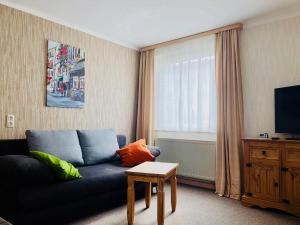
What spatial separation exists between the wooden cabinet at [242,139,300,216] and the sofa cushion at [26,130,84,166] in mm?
2062

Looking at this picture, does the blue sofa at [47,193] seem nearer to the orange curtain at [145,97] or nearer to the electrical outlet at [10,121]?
the electrical outlet at [10,121]

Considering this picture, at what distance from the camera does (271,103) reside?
309cm

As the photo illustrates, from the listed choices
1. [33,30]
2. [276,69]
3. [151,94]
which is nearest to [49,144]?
[33,30]

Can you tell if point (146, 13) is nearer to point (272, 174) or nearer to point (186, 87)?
point (186, 87)

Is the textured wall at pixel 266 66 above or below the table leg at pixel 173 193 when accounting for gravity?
above

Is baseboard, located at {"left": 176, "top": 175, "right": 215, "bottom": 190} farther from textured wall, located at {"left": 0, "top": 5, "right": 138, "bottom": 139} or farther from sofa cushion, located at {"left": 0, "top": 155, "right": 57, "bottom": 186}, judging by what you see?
sofa cushion, located at {"left": 0, "top": 155, "right": 57, "bottom": 186}

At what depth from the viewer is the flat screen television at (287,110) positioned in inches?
108

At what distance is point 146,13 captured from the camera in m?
3.07

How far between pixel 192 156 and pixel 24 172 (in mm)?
2493

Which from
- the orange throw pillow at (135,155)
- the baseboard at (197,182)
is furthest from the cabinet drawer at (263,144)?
the orange throw pillow at (135,155)

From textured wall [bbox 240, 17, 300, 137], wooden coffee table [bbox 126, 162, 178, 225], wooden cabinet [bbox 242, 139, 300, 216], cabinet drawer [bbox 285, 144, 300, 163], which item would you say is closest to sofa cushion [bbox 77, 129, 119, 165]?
wooden coffee table [bbox 126, 162, 178, 225]

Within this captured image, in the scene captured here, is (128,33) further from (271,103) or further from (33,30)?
(271,103)

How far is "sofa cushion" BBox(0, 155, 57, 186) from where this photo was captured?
6.54ft

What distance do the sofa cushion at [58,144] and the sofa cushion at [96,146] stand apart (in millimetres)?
112
